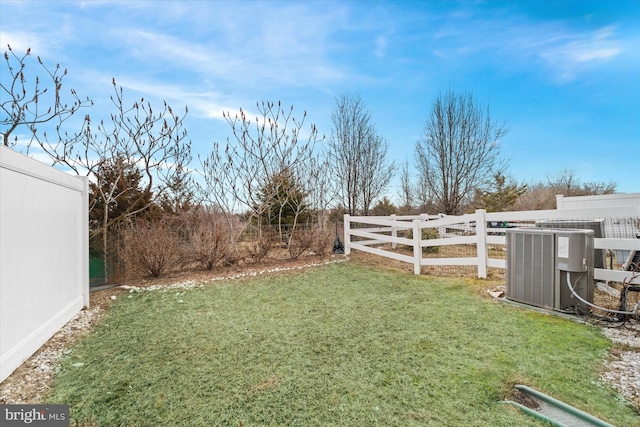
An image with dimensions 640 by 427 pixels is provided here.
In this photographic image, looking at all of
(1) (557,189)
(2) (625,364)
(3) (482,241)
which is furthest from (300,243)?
(1) (557,189)

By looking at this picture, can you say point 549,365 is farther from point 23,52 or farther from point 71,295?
point 23,52

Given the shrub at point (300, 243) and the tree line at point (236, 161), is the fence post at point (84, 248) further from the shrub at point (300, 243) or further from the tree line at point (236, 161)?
the shrub at point (300, 243)

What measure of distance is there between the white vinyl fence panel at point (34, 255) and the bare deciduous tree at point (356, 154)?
34.4ft

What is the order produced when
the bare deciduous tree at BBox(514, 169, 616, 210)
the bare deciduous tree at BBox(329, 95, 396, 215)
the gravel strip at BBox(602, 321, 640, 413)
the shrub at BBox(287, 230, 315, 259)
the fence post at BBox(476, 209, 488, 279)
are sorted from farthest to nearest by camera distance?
the bare deciduous tree at BBox(514, 169, 616, 210) < the bare deciduous tree at BBox(329, 95, 396, 215) < the shrub at BBox(287, 230, 315, 259) < the fence post at BBox(476, 209, 488, 279) < the gravel strip at BBox(602, 321, 640, 413)

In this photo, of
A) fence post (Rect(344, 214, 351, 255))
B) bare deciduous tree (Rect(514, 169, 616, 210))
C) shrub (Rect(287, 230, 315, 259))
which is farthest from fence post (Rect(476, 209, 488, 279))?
bare deciduous tree (Rect(514, 169, 616, 210))

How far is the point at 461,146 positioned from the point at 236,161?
36.2 ft

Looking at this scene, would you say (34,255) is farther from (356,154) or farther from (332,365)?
(356,154)

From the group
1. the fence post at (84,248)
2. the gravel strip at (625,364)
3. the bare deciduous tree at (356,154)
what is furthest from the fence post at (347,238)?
the gravel strip at (625,364)

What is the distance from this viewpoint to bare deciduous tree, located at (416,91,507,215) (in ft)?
48.4

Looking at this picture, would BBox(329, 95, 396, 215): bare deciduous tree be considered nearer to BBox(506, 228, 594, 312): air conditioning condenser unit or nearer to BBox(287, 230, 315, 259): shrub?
BBox(287, 230, 315, 259): shrub

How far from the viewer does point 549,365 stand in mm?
2479

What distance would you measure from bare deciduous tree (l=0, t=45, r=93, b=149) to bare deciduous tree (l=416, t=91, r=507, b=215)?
558 inches

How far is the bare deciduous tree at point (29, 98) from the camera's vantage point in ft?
20.9

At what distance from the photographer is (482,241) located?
17.8ft
